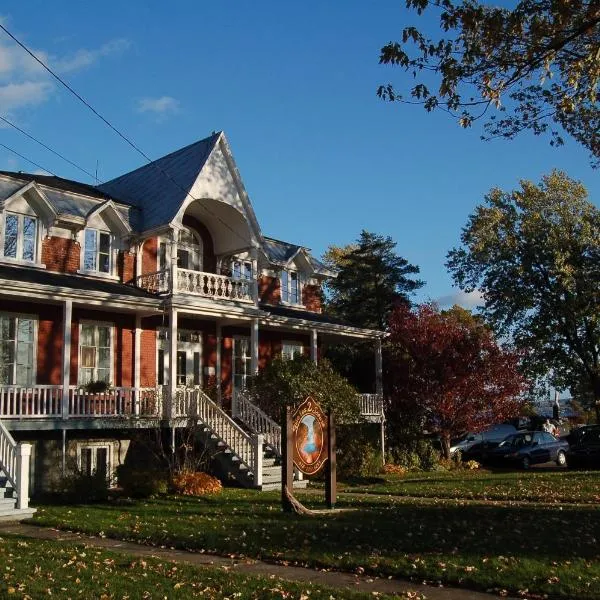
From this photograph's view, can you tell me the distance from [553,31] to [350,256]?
35.5 meters

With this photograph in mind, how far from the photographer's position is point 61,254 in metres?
22.6

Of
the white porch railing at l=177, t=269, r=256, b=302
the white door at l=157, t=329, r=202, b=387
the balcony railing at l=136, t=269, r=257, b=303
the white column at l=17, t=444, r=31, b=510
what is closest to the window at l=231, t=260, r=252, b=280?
the white porch railing at l=177, t=269, r=256, b=302

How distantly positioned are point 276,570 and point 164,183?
18344mm

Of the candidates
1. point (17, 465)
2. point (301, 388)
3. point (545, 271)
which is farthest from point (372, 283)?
point (17, 465)

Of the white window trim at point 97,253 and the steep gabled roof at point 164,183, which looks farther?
the steep gabled roof at point 164,183

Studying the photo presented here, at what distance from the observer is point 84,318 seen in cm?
2228

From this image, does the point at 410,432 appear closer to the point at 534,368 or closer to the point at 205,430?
the point at 205,430

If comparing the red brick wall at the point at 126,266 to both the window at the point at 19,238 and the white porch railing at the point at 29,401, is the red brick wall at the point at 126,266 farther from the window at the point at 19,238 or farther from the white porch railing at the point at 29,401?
the white porch railing at the point at 29,401

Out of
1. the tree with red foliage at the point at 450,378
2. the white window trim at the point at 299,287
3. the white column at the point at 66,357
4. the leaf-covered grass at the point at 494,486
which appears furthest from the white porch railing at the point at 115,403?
the tree with red foliage at the point at 450,378

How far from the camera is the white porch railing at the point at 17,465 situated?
14820 mm

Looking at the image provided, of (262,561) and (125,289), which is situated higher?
(125,289)

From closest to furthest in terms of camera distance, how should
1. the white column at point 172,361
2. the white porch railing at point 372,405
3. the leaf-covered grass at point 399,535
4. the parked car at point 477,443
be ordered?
the leaf-covered grass at point 399,535, the white column at point 172,361, the white porch railing at point 372,405, the parked car at point 477,443

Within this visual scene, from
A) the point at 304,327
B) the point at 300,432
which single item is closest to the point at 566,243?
the point at 304,327

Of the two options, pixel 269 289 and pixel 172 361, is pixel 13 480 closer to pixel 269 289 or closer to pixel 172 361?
pixel 172 361
